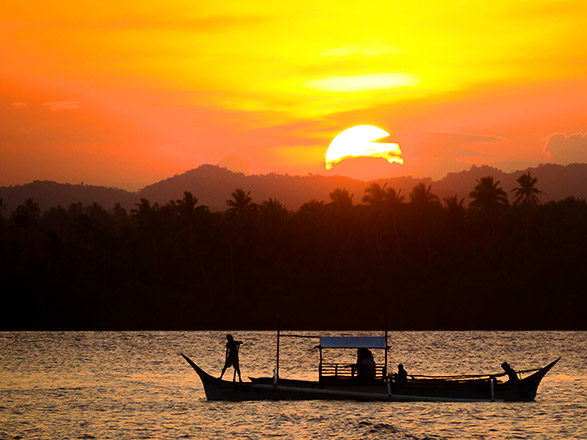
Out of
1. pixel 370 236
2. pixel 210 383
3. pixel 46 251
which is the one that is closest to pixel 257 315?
pixel 370 236

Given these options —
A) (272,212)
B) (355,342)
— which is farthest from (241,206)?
(355,342)

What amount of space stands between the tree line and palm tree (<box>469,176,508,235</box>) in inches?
8.7

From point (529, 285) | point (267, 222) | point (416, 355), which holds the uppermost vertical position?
point (267, 222)

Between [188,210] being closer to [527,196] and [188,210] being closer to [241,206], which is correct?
[241,206]

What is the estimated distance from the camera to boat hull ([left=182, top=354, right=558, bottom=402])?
46.0 meters

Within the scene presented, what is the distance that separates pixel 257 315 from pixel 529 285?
4674cm

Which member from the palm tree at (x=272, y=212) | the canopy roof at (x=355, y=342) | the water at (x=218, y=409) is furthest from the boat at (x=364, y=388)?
the palm tree at (x=272, y=212)

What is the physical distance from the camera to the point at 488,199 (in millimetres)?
146000

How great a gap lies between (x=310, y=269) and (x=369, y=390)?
104320mm

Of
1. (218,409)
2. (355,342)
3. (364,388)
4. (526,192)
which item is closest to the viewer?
(364,388)

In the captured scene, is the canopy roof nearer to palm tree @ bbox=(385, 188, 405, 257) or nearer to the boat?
the boat

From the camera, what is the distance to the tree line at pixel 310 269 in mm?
139750

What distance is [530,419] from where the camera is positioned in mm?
43938

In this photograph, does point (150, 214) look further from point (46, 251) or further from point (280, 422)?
point (280, 422)
